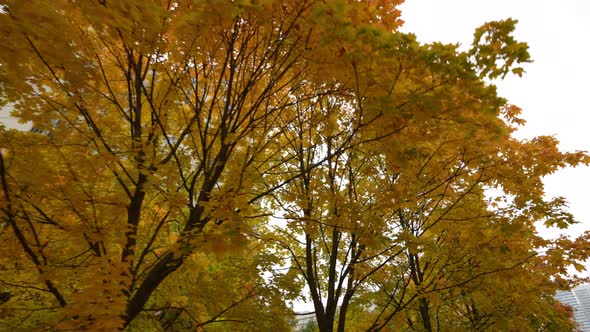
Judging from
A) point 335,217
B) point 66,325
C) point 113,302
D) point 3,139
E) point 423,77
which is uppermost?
point 423,77

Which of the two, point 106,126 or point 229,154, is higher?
point 106,126

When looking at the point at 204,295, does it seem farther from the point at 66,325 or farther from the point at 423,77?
the point at 423,77

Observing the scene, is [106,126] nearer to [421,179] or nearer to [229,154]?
[229,154]

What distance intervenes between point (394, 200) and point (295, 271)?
2547 mm

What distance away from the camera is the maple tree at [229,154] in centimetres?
239

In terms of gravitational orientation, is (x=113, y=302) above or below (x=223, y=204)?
below

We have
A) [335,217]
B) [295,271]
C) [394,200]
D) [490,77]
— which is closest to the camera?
[490,77]

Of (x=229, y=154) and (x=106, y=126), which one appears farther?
(x=106, y=126)

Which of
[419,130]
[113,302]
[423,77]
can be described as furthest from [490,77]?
[113,302]

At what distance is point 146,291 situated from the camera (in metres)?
3.42

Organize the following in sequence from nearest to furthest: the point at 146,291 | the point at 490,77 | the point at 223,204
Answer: the point at 490,77 → the point at 223,204 → the point at 146,291

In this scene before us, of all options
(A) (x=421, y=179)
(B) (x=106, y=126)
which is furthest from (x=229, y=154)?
(A) (x=421, y=179)

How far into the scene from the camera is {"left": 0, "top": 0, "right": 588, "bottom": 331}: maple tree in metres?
2.39

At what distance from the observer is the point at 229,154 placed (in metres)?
3.83
